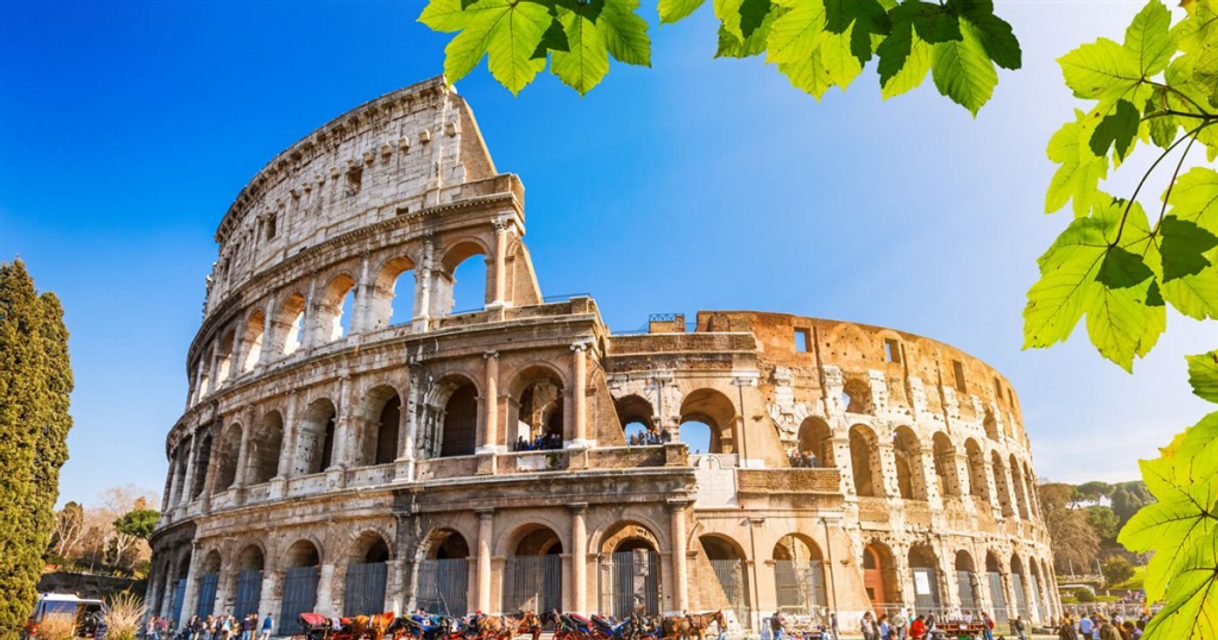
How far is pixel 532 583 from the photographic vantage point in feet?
52.9

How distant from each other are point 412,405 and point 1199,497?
1834 centimetres

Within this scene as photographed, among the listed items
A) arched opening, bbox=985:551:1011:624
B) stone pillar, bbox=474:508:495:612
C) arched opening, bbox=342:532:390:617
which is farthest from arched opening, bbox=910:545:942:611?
arched opening, bbox=342:532:390:617

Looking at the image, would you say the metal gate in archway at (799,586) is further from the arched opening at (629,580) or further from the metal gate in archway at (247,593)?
the metal gate in archway at (247,593)

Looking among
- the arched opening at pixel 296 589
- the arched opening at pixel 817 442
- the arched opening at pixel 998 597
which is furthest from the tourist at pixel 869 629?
the arched opening at pixel 296 589

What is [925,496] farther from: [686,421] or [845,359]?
[686,421]

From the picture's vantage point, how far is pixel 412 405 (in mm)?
18312

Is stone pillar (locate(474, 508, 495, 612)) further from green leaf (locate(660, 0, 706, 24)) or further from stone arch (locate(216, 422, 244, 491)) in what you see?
green leaf (locate(660, 0, 706, 24))

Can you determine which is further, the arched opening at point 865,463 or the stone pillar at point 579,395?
the arched opening at point 865,463

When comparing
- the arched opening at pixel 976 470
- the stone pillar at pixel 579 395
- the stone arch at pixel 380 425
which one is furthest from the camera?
the arched opening at pixel 976 470

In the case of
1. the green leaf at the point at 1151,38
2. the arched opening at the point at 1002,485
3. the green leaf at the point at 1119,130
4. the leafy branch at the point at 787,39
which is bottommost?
the green leaf at the point at 1119,130

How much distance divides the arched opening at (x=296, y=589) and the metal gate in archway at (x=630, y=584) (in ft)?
25.0

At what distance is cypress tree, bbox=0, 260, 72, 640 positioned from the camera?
15172 mm

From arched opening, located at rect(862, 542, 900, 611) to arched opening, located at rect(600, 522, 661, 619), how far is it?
9.18 m

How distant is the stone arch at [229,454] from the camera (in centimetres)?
2219
